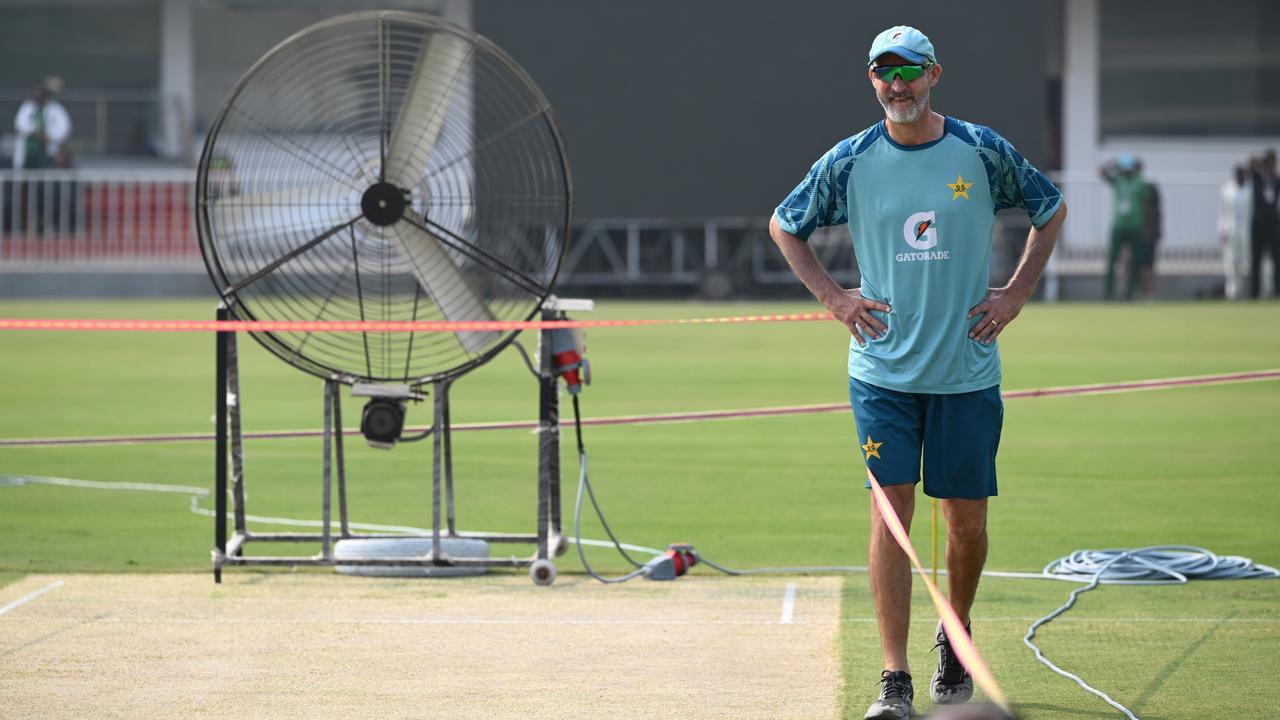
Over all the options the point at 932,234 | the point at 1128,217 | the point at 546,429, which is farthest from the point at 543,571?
the point at 1128,217

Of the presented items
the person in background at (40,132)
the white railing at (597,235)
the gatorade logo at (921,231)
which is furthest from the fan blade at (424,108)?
the person in background at (40,132)

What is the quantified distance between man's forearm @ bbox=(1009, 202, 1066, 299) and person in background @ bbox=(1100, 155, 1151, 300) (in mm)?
21796

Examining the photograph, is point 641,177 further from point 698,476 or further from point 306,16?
point 698,476

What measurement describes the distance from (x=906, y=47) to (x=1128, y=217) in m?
22.4

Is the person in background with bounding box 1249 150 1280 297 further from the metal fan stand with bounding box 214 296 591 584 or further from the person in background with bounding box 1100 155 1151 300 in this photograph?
the metal fan stand with bounding box 214 296 591 584

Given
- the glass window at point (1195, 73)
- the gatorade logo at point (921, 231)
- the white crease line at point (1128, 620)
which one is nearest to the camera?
the gatorade logo at point (921, 231)

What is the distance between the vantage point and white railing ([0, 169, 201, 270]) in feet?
92.3

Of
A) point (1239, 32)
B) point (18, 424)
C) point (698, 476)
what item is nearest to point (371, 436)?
point (698, 476)

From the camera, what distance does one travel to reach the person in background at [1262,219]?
26.6 m

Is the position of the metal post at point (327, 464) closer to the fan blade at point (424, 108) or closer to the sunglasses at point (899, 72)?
the fan blade at point (424, 108)

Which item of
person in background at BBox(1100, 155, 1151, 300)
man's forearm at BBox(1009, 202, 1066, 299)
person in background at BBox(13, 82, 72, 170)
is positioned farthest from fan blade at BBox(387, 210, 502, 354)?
person in background at BBox(13, 82, 72, 170)

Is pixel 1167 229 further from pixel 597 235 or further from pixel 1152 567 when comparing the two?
pixel 1152 567

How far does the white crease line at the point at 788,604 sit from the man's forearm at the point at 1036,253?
169 centimetres

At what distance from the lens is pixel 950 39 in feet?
96.1
